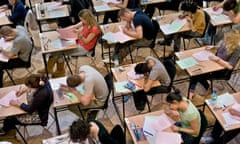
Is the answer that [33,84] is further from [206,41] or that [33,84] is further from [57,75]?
[206,41]

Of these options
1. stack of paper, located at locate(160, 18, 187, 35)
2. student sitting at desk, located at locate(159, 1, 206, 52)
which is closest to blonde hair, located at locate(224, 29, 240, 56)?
student sitting at desk, located at locate(159, 1, 206, 52)

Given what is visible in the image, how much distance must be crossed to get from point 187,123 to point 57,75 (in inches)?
115

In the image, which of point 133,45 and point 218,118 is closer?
point 218,118

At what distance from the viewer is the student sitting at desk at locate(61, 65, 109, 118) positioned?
5.06m

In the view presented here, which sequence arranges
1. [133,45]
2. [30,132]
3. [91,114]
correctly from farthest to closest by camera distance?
[133,45]
[30,132]
[91,114]

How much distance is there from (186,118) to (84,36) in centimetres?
249

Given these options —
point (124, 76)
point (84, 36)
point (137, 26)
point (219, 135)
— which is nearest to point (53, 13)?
point (84, 36)

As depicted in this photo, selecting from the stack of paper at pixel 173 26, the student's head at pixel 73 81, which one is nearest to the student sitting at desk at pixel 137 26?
the stack of paper at pixel 173 26

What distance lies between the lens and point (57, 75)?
6.76 m

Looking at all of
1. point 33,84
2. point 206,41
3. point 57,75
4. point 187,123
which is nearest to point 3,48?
point 57,75

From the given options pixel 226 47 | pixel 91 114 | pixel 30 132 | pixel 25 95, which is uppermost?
pixel 226 47

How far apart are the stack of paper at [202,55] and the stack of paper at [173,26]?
767 millimetres

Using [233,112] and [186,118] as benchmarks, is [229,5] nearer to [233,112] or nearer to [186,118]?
[233,112]

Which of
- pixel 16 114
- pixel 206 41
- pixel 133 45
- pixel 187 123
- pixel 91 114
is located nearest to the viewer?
pixel 187 123
